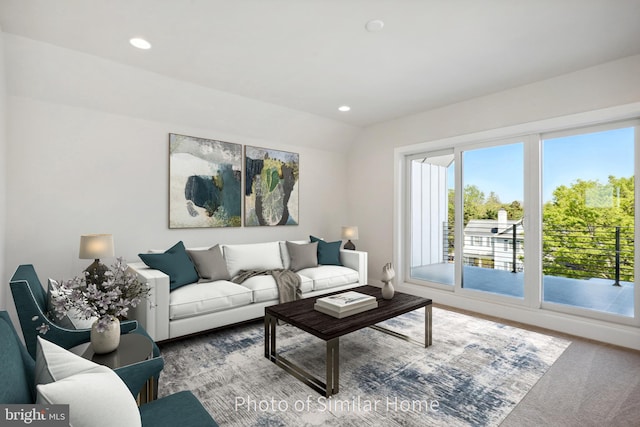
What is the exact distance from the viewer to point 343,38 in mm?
2697

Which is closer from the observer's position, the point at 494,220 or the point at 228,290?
the point at 228,290

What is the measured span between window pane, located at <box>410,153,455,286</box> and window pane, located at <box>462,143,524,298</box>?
24 cm

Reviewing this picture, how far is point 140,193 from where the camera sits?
12.4 ft

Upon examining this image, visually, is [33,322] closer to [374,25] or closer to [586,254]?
[374,25]

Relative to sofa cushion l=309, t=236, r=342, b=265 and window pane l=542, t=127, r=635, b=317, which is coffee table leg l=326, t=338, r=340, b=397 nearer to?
sofa cushion l=309, t=236, r=342, b=265

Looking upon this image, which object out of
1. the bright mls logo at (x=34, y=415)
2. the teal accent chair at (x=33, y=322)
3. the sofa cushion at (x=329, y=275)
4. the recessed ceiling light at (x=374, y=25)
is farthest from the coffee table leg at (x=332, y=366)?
the recessed ceiling light at (x=374, y=25)

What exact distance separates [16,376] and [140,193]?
10.3ft

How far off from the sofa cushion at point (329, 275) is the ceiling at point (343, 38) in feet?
7.64

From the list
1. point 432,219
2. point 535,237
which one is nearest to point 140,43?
point 432,219

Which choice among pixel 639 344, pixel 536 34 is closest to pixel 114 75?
pixel 536 34

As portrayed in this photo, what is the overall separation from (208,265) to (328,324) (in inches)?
71.9

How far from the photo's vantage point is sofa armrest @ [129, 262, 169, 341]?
9.23 ft

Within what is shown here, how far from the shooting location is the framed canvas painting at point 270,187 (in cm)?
466

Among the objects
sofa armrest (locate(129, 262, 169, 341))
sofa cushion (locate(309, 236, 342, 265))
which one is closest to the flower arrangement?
sofa armrest (locate(129, 262, 169, 341))
